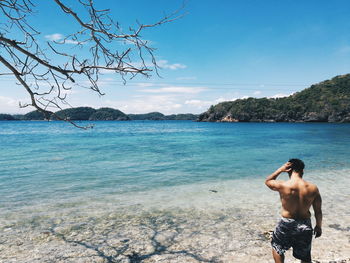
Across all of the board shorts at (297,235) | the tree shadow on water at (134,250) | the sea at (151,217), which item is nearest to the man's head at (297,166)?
the board shorts at (297,235)

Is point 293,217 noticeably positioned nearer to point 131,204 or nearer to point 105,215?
point 105,215

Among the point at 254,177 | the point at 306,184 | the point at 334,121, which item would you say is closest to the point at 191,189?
the point at 254,177

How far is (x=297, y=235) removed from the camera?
404cm

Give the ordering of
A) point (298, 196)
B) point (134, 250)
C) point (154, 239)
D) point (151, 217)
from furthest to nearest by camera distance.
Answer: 1. point (151, 217)
2. point (154, 239)
3. point (134, 250)
4. point (298, 196)

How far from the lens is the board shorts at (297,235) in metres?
4.01

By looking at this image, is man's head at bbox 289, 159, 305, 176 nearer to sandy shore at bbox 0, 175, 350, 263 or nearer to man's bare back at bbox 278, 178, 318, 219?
man's bare back at bbox 278, 178, 318, 219

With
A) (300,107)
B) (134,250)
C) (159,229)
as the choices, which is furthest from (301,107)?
(134,250)

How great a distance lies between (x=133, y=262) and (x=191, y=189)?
22.3 feet

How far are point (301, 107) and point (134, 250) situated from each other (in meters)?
150

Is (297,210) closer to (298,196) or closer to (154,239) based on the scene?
(298,196)

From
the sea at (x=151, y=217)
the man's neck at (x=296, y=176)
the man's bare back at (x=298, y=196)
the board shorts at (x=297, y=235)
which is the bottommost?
the sea at (x=151, y=217)

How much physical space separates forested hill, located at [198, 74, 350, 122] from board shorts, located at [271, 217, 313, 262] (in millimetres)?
131680

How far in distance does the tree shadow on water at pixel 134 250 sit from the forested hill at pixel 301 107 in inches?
5146

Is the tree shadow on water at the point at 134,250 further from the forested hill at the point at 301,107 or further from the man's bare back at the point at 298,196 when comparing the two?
the forested hill at the point at 301,107
